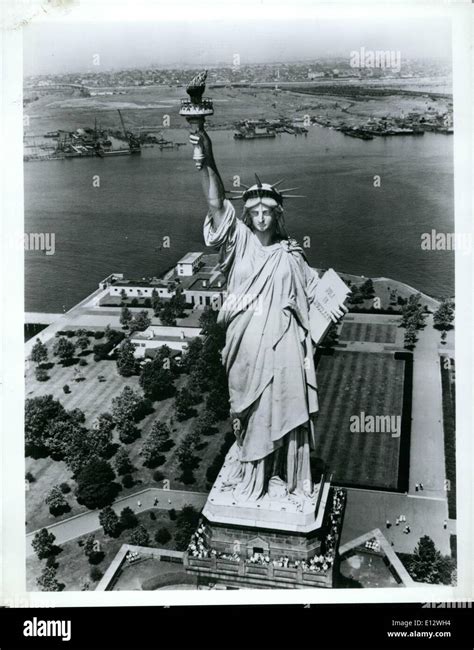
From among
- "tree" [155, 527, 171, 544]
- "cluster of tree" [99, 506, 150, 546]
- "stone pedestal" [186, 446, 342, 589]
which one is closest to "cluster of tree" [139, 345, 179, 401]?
"cluster of tree" [99, 506, 150, 546]

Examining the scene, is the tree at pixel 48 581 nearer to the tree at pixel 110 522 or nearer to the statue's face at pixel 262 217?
the tree at pixel 110 522

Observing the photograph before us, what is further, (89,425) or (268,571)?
(89,425)

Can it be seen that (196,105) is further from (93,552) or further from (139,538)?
(93,552)

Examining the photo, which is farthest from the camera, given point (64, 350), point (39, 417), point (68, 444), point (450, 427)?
point (64, 350)

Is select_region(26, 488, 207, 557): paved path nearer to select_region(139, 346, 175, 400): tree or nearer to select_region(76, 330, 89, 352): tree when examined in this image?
select_region(139, 346, 175, 400): tree

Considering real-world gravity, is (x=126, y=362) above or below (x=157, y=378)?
above

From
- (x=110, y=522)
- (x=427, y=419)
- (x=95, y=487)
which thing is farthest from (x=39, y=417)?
(x=427, y=419)

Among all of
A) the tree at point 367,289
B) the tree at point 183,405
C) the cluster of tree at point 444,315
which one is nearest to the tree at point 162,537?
the tree at point 183,405
